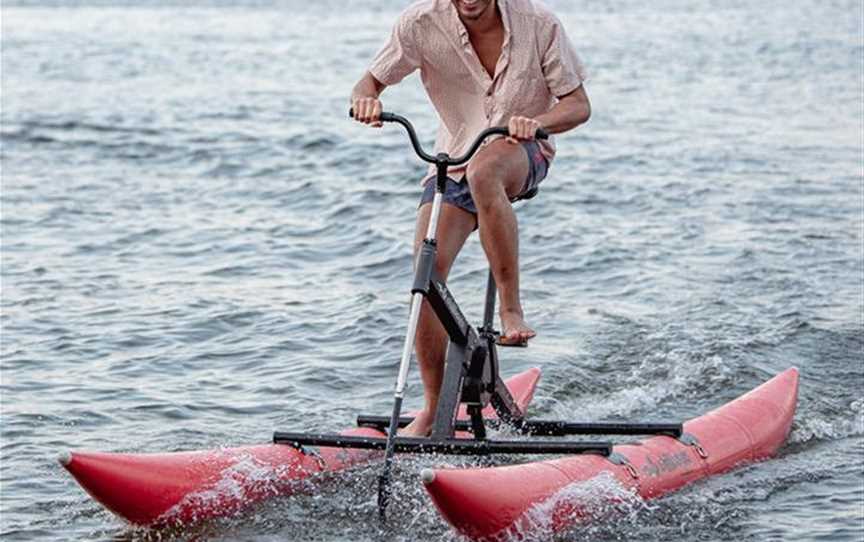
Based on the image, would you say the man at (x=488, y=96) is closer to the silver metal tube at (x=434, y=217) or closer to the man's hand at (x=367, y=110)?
the man's hand at (x=367, y=110)

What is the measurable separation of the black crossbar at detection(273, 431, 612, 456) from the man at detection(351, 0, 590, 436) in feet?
1.60

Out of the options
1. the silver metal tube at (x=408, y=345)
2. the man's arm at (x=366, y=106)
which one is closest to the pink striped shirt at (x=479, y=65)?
the man's arm at (x=366, y=106)

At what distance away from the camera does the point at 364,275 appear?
46.2 feet

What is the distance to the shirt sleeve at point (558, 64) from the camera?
25.9ft

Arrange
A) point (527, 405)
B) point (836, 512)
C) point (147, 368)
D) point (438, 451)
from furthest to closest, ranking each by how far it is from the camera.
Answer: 1. point (147, 368)
2. point (527, 405)
3. point (836, 512)
4. point (438, 451)

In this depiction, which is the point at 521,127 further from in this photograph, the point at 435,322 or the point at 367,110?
the point at 435,322

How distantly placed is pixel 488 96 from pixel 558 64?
0.38 m

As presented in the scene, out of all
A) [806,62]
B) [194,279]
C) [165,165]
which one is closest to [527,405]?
[194,279]

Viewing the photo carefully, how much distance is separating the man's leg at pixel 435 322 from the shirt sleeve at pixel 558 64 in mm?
747

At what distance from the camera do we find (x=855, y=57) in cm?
2762

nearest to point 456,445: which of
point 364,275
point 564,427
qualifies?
point 564,427

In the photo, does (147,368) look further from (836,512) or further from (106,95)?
(106,95)

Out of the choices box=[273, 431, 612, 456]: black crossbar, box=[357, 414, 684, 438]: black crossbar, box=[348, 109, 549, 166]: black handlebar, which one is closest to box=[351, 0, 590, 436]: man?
box=[348, 109, 549, 166]: black handlebar

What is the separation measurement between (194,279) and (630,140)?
27.7ft
